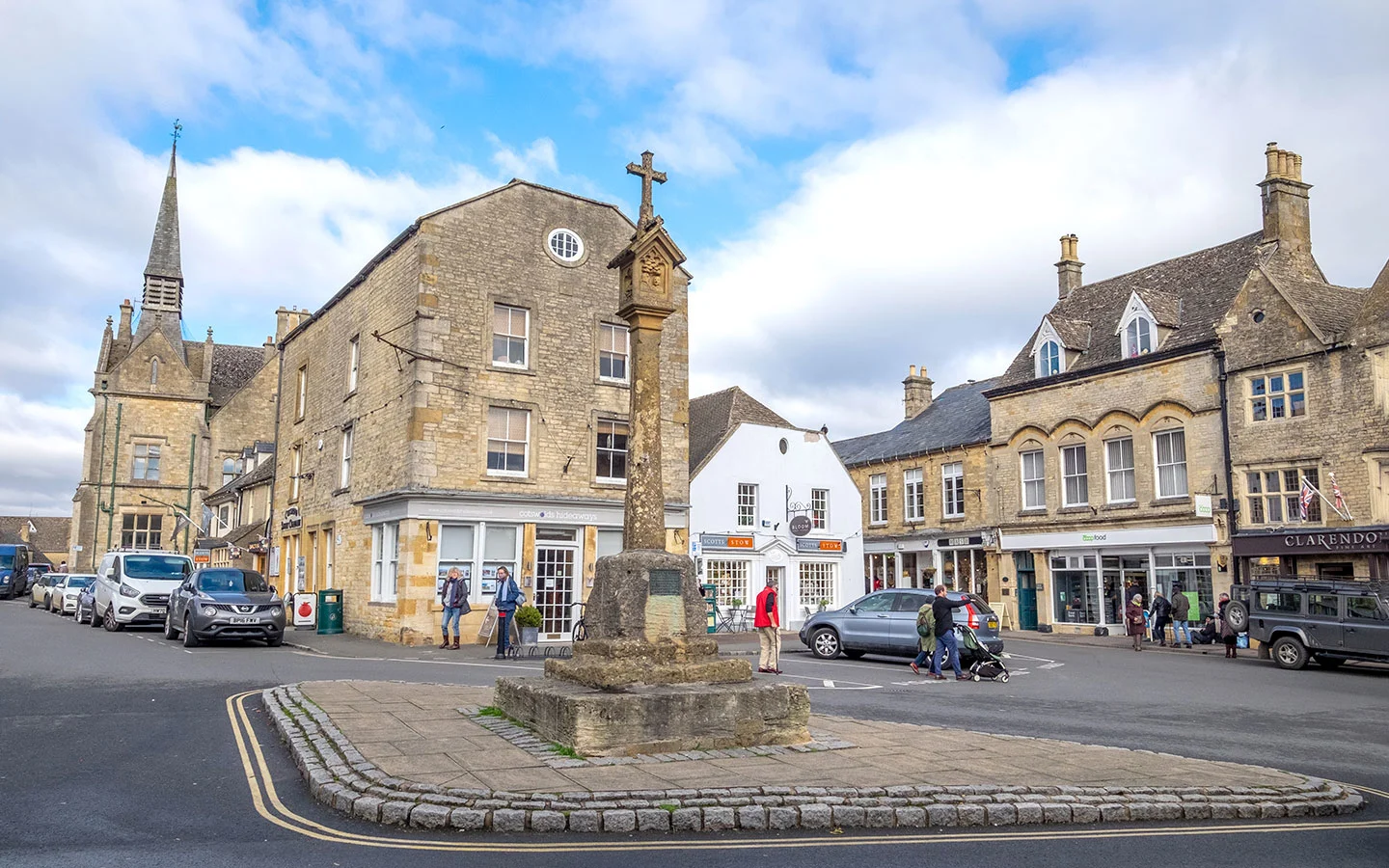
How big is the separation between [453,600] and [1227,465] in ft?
69.0

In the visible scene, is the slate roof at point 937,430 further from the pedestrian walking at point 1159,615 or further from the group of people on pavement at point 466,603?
the group of people on pavement at point 466,603

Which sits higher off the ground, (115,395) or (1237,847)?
(115,395)

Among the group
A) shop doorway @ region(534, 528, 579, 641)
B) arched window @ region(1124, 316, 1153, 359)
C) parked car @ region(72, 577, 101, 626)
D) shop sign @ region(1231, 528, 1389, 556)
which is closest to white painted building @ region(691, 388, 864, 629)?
shop doorway @ region(534, 528, 579, 641)

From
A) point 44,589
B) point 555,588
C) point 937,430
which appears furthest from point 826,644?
point 44,589

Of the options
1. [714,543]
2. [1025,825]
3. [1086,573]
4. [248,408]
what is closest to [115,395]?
[248,408]

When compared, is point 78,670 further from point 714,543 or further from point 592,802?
point 714,543

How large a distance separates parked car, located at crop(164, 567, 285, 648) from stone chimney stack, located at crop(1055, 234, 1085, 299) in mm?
28988

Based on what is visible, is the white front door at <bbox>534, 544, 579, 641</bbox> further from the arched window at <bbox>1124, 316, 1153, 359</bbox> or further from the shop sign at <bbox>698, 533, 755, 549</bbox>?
the arched window at <bbox>1124, 316, 1153, 359</bbox>

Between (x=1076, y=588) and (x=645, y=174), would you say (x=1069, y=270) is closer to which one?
(x=1076, y=588)

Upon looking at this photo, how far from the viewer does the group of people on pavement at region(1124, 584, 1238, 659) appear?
83.0 feet

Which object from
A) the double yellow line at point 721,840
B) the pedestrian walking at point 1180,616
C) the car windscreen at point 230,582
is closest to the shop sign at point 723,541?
the pedestrian walking at point 1180,616

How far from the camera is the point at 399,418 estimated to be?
23438 mm

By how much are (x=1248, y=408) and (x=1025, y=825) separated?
79.0 feet

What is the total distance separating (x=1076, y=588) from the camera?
3225 centimetres
